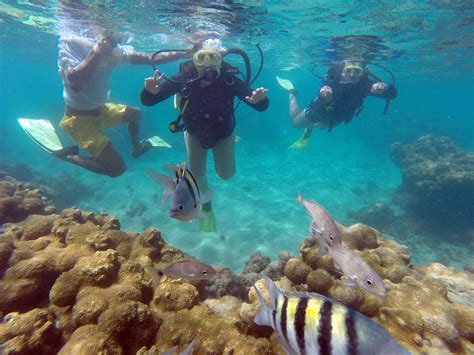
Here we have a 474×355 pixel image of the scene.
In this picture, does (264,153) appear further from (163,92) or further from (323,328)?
(323,328)

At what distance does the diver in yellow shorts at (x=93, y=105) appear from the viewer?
280 inches

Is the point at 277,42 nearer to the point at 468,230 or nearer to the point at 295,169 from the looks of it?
the point at 295,169

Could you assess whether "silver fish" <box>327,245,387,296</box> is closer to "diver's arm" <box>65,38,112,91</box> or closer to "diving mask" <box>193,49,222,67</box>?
"diving mask" <box>193,49,222,67</box>

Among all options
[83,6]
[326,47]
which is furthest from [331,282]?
[326,47]

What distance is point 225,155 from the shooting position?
8102 mm

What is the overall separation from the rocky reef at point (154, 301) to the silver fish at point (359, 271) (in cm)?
117

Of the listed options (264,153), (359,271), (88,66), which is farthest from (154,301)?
(264,153)

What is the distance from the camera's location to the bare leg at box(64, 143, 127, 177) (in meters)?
7.83

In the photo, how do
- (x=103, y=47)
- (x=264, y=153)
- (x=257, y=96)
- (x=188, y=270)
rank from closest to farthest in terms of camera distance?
(x=188, y=270) → (x=257, y=96) → (x=103, y=47) → (x=264, y=153)

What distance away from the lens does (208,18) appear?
14781mm

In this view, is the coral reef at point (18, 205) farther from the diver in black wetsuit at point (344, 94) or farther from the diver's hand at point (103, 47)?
the diver in black wetsuit at point (344, 94)

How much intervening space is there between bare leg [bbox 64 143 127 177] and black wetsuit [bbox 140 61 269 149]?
2.53 m

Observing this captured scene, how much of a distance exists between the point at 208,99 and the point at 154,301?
4.84 meters

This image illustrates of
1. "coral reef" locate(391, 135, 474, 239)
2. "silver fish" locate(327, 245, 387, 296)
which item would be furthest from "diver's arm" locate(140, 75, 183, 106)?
"coral reef" locate(391, 135, 474, 239)
